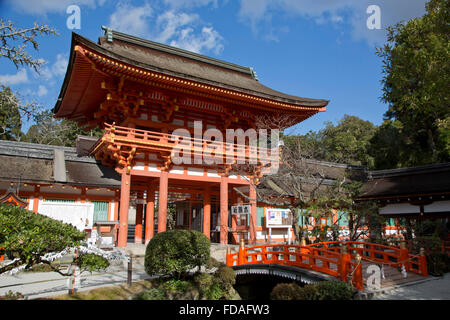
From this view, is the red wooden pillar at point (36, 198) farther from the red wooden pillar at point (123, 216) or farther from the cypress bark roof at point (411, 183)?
the cypress bark roof at point (411, 183)

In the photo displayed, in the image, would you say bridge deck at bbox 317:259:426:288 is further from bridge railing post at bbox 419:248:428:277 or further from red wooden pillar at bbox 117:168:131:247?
red wooden pillar at bbox 117:168:131:247

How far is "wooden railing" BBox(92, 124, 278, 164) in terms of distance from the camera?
15.0m

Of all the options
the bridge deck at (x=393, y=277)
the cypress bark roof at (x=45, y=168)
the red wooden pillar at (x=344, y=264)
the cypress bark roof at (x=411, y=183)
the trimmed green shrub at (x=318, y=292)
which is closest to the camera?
the trimmed green shrub at (x=318, y=292)

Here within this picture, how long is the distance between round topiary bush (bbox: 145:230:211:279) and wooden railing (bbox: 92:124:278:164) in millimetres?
6444

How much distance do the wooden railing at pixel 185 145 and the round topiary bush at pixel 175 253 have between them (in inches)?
254

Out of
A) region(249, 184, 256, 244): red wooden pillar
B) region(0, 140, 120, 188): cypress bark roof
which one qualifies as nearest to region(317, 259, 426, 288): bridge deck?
region(249, 184, 256, 244): red wooden pillar

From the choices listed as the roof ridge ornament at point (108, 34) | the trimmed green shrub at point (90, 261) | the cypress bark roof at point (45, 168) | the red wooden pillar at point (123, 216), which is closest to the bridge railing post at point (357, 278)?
the trimmed green shrub at point (90, 261)

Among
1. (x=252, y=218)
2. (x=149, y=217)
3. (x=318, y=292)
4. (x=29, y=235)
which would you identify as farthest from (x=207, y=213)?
(x=29, y=235)

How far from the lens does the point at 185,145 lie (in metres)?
16.5

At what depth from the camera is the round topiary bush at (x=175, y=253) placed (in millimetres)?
9539

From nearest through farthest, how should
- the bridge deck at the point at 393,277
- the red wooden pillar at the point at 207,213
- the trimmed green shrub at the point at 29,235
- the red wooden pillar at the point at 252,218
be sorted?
the trimmed green shrub at the point at 29,235 → the bridge deck at the point at 393,277 → the red wooden pillar at the point at 207,213 → the red wooden pillar at the point at 252,218
